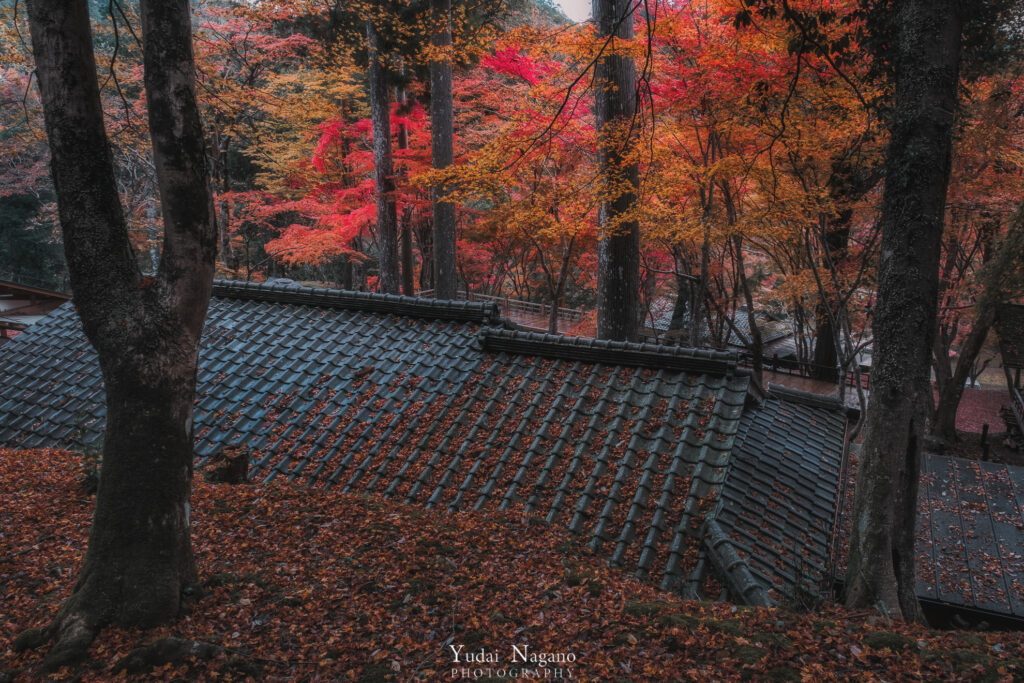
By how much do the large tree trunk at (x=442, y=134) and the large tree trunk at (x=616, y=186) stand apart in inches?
153

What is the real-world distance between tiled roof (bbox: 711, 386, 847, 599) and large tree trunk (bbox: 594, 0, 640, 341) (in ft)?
11.4

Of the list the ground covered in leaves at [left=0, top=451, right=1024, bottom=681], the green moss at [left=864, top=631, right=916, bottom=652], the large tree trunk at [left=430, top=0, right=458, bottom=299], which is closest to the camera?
the ground covered in leaves at [left=0, top=451, right=1024, bottom=681]

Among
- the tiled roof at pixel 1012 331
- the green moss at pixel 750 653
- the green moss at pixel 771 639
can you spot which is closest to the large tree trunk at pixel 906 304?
the green moss at pixel 771 639

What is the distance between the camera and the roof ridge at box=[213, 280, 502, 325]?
26.7ft

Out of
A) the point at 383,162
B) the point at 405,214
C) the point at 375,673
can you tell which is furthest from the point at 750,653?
the point at 405,214

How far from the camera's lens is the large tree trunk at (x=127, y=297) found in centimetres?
287

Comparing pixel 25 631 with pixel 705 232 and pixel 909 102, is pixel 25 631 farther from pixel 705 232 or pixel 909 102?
pixel 705 232

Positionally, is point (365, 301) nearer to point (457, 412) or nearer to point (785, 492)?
point (457, 412)

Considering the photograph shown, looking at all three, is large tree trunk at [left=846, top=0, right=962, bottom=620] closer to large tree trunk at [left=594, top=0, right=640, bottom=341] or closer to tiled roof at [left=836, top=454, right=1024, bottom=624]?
tiled roof at [left=836, top=454, right=1024, bottom=624]

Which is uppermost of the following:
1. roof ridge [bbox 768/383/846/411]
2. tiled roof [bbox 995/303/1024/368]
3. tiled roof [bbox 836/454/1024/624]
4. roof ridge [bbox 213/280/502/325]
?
roof ridge [bbox 213/280/502/325]

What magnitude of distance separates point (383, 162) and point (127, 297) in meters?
14.5

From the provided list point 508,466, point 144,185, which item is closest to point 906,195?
point 508,466

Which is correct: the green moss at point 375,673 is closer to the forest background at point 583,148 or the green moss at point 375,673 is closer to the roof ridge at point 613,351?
the forest background at point 583,148

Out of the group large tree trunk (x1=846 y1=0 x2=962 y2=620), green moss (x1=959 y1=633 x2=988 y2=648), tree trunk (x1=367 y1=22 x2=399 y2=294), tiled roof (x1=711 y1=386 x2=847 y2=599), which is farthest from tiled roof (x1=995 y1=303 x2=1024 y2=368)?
tree trunk (x1=367 y1=22 x2=399 y2=294)
